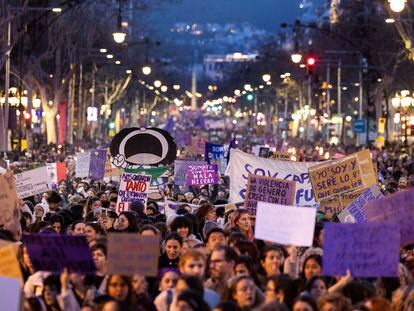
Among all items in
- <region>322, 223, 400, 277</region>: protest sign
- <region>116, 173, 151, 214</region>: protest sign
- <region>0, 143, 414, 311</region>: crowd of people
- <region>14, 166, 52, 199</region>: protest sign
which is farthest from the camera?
<region>14, 166, 52, 199</region>: protest sign

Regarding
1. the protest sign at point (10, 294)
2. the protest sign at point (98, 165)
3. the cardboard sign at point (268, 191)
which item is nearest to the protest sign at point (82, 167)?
the protest sign at point (98, 165)

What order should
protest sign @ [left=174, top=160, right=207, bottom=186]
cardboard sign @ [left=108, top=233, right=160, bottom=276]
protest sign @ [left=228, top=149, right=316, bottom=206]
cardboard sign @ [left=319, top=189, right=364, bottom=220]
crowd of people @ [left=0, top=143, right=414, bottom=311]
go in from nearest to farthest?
crowd of people @ [left=0, top=143, right=414, bottom=311]
cardboard sign @ [left=108, top=233, right=160, bottom=276]
cardboard sign @ [left=319, top=189, right=364, bottom=220]
protest sign @ [left=228, top=149, right=316, bottom=206]
protest sign @ [left=174, top=160, right=207, bottom=186]

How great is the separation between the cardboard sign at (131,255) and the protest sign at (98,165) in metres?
17.9

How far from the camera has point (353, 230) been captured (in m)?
11.2

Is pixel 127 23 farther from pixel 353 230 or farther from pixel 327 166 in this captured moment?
pixel 353 230

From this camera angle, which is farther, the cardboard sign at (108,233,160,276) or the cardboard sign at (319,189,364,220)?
the cardboard sign at (319,189,364,220)

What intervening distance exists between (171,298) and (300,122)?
109 meters

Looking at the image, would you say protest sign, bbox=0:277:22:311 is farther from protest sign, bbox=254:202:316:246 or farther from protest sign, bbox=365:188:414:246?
protest sign, bbox=365:188:414:246

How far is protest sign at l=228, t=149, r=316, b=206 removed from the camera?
20953 millimetres

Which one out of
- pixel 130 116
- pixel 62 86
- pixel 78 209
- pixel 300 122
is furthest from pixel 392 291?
pixel 130 116

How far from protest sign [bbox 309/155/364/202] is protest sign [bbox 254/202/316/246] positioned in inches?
308

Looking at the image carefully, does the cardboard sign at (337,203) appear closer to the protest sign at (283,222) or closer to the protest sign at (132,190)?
the protest sign at (132,190)

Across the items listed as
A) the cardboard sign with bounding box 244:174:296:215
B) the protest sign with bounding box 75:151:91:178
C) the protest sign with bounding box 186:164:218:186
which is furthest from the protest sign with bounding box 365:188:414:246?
the protest sign with bounding box 75:151:91:178

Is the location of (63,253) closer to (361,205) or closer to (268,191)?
(361,205)
